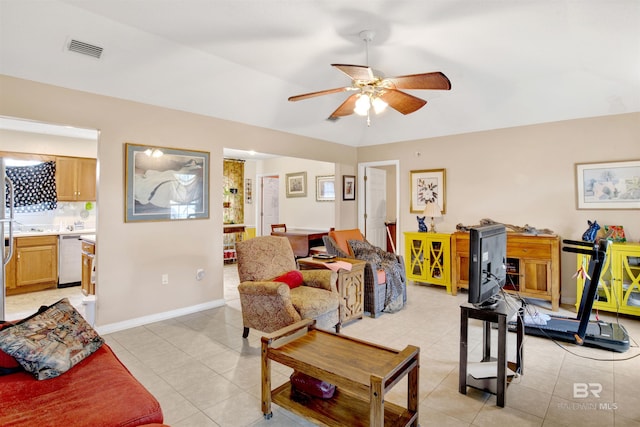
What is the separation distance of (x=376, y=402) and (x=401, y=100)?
8.08 ft

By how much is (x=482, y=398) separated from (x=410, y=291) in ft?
9.19

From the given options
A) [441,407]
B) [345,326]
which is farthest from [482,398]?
[345,326]

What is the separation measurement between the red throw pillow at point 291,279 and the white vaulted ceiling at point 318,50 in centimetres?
222

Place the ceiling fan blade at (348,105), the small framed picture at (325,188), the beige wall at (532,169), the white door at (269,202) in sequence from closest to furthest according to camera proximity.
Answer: the ceiling fan blade at (348,105)
the beige wall at (532,169)
the small framed picture at (325,188)
the white door at (269,202)

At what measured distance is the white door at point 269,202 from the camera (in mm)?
8703

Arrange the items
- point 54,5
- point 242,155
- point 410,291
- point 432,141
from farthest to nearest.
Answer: point 242,155 → point 432,141 → point 410,291 → point 54,5

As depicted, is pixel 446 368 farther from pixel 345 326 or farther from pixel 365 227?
pixel 365 227

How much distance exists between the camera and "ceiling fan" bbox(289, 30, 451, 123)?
249cm

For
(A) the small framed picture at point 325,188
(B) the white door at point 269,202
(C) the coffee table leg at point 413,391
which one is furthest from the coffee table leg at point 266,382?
(B) the white door at point 269,202

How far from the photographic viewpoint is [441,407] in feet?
7.13

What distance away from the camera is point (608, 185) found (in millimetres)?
4078

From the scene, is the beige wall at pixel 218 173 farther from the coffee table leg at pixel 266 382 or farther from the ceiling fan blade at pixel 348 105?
the coffee table leg at pixel 266 382

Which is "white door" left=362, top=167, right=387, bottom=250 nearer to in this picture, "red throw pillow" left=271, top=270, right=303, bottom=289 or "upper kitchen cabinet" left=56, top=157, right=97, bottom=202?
"red throw pillow" left=271, top=270, right=303, bottom=289

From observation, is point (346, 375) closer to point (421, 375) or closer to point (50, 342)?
point (421, 375)
